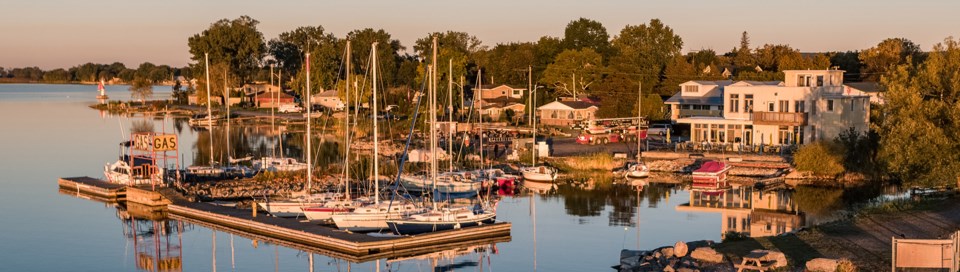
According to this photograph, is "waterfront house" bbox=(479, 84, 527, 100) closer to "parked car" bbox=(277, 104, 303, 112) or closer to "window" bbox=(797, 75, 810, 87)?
"parked car" bbox=(277, 104, 303, 112)

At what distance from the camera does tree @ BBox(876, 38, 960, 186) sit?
4688 centimetres

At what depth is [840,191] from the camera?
54688mm

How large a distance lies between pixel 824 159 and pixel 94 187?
3885 centimetres

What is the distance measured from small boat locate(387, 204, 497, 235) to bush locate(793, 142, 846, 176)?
2569cm

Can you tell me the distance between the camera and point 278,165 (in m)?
59.6

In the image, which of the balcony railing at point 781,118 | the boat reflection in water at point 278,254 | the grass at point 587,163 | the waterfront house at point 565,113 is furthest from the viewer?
the waterfront house at point 565,113

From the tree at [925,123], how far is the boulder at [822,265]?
68.6 feet

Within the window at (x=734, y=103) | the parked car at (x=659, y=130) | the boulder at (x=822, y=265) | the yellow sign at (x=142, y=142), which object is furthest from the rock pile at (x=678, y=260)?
the parked car at (x=659, y=130)

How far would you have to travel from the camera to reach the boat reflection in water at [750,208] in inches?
1703

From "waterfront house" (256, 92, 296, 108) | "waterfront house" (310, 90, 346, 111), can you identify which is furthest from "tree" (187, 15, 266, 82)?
"waterfront house" (310, 90, 346, 111)

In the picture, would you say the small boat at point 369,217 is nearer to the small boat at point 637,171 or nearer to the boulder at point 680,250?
the boulder at point 680,250

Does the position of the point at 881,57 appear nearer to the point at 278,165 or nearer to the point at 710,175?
the point at 710,175

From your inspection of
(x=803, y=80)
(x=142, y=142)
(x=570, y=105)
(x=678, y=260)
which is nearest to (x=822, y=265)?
(x=678, y=260)

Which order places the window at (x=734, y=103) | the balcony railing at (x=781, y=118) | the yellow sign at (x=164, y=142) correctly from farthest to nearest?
the window at (x=734, y=103), the balcony railing at (x=781, y=118), the yellow sign at (x=164, y=142)
